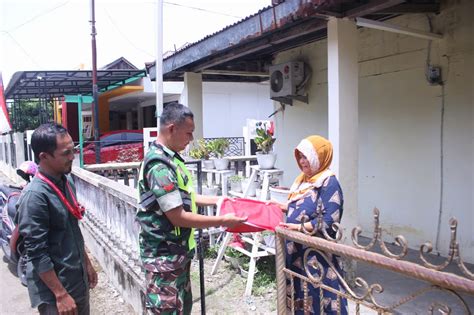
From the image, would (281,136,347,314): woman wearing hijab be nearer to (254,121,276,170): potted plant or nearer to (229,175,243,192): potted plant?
(254,121,276,170): potted plant

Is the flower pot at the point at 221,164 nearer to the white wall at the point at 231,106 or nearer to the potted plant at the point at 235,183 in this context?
the potted plant at the point at 235,183

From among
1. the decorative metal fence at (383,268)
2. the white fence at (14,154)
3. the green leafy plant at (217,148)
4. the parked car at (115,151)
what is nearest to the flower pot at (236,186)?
the green leafy plant at (217,148)

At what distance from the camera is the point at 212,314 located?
12.1 feet

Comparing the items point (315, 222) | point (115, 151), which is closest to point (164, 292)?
point (315, 222)

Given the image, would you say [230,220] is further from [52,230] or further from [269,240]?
[269,240]

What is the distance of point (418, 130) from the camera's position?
5.01 metres

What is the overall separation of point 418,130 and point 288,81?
232 centimetres

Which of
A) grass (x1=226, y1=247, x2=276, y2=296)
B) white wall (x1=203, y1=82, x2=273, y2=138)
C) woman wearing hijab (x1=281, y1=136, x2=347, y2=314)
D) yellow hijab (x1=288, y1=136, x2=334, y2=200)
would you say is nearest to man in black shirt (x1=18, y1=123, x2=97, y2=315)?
woman wearing hijab (x1=281, y1=136, x2=347, y2=314)

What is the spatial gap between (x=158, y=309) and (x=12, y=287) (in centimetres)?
341

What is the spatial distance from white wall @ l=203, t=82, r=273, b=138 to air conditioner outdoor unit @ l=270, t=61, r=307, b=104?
886 cm

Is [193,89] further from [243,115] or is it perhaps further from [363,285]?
[243,115]

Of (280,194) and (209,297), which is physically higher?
(280,194)

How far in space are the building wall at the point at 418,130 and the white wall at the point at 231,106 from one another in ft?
32.3

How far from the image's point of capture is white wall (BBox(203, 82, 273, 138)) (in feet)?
51.9
